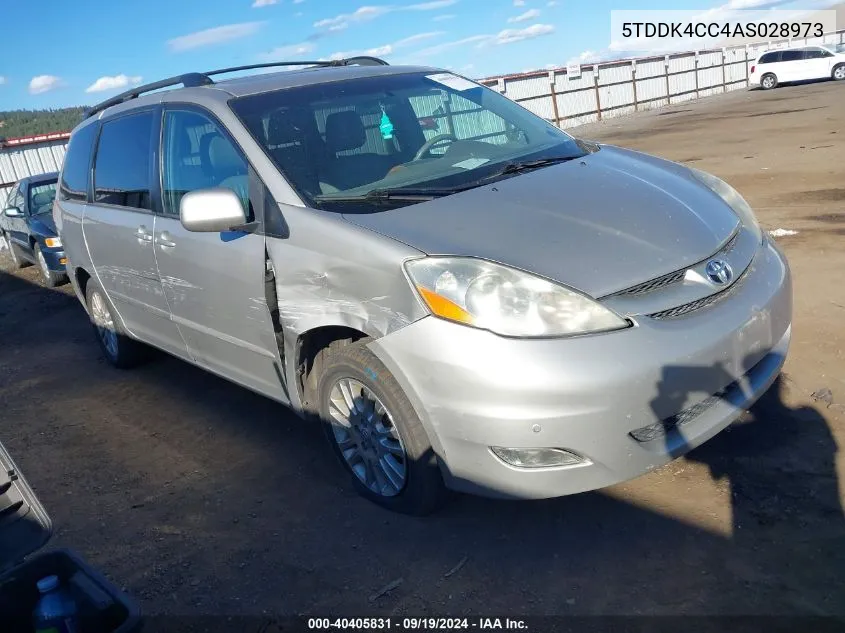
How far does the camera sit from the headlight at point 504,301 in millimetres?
2504

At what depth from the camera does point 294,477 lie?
3641 mm

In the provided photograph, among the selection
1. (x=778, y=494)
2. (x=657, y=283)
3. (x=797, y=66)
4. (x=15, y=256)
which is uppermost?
(x=657, y=283)

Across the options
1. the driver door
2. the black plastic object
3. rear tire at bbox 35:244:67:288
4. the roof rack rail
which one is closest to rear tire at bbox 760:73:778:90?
rear tire at bbox 35:244:67:288

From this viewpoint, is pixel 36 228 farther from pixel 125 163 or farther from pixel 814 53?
pixel 814 53

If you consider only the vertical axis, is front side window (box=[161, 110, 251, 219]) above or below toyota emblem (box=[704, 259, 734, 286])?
above

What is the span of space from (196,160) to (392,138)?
3.34ft

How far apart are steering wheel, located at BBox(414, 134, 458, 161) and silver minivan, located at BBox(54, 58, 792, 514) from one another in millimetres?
14

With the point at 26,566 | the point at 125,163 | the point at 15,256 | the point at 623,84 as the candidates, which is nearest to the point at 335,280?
the point at 26,566

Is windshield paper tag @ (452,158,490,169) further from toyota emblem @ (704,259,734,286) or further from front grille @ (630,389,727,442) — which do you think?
front grille @ (630,389,727,442)

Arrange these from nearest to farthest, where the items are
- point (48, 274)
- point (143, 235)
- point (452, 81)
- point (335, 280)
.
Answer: point (335, 280) < point (143, 235) < point (452, 81) < point (48, 274)

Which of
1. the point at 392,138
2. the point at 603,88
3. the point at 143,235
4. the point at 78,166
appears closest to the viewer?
the point at 392,138

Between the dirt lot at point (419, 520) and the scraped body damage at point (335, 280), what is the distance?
70 centimetres

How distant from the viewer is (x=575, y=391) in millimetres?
2426

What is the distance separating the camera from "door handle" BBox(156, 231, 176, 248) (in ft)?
12.7
